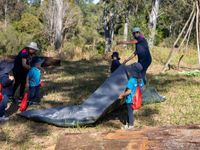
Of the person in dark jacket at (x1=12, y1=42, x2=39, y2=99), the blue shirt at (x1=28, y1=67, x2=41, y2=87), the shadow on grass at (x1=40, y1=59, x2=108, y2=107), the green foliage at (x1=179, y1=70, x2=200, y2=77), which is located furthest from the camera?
the green foliage at (x1=179, y1=70, x2=200, y2=77)

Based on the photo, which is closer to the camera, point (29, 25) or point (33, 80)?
point (33, 80)

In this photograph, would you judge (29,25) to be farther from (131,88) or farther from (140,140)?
(140,140)

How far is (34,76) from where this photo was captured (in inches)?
305

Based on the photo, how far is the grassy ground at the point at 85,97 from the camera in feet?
20.6

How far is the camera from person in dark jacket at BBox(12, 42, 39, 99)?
293 inches

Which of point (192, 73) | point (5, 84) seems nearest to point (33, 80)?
point (5, 84)

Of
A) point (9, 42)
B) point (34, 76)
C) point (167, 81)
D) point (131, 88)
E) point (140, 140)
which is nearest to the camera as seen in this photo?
point (140, 140)

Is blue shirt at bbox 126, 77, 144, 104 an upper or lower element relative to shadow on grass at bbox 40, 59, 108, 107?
upper

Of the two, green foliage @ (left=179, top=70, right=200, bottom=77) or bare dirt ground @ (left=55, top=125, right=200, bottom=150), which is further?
green foliage @ (left=179, top=70, right=200, bottom=77)

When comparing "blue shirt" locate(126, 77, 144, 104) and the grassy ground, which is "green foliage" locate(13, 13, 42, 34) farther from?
"blue shirt" locate(126, 77, 144, 104)

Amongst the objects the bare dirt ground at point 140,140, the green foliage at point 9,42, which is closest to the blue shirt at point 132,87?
the bare dirt ground at point 140,140

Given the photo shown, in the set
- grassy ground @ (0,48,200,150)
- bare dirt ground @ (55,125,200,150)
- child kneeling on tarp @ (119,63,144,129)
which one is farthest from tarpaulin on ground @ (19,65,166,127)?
bare dirt ground @ (55,125,200,150)

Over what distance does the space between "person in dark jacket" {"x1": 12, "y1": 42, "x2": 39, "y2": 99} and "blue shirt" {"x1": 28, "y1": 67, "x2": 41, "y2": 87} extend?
4.6 inches

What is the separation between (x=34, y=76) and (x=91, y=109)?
165 cm
